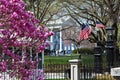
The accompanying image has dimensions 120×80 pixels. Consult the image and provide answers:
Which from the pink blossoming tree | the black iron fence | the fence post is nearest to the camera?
the pink blossoming tree

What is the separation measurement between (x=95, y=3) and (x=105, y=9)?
108 cm

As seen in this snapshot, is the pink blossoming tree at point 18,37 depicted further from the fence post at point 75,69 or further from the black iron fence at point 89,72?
the black iron fence at point 89,72

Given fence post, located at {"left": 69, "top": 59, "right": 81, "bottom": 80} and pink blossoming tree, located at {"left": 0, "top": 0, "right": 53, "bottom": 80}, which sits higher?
pink blossoming tree, located at {"left": 0, "top": 0, "right": 53, "bottom": 80}

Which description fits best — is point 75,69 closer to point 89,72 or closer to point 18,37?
point 89,72

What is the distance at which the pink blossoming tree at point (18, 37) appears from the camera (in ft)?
20.7

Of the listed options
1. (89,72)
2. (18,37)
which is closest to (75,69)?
(89,72)

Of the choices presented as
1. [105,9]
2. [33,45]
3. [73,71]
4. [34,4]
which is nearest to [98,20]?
[105,9]

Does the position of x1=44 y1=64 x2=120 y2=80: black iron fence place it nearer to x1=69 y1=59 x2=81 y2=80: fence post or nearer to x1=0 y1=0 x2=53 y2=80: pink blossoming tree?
x1=69 y1=59 x2=81 y2=80: fence post

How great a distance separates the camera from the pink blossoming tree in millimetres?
6316

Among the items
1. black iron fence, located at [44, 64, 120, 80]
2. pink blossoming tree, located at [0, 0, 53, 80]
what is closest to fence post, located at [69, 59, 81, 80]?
black iron fence, located at [44, 64, 120, 80]

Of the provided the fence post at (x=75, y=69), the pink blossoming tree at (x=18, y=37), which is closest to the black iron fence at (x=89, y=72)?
the fence post at (x=75, y=69)

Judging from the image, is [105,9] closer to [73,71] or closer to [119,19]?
[119,19]

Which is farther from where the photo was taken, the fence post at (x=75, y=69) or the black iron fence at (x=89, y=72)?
the black iron fence at (x=89, y=72)

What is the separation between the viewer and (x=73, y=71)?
48.0 feet
